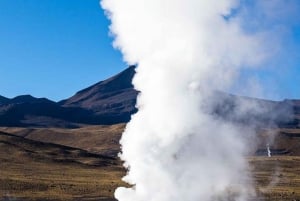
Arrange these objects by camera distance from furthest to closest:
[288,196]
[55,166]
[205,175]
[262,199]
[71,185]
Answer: [55,166], [71,185], [288,196], [262,199], [205,175]

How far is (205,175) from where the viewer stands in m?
51.7

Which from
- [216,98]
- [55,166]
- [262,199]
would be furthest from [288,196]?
[55,166]

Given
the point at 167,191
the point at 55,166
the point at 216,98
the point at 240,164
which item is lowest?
the point at 167,191

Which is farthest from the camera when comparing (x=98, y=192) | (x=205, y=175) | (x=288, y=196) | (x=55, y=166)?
(x=55, y=166)

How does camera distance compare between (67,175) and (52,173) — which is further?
(52,173)

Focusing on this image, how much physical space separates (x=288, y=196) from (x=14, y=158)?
96.9m

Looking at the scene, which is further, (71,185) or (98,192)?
(71,185)

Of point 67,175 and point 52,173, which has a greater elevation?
point 52,173

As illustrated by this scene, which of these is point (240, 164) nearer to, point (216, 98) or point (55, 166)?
point (216, 98)

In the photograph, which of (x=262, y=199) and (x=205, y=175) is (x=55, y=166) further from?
(x=205, y=175)

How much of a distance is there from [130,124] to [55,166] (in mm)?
103835

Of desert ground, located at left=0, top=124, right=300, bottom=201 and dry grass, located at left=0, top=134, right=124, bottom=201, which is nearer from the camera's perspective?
desert ground, located at left=0, top=124, right=300, bottom=201

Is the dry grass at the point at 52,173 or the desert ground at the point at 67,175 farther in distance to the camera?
the dry grass at the point at 52,173

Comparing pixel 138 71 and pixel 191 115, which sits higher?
pixel 138 71
